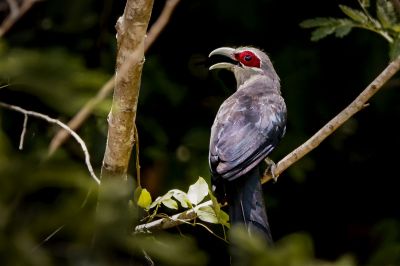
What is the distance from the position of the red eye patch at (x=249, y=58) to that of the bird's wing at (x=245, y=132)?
488 millimetres

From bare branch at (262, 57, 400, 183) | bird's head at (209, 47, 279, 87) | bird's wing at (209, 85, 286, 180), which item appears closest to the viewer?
bare branch at (262, 57, 400, 183)

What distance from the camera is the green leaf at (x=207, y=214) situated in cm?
366

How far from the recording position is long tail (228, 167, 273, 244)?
4.09 m

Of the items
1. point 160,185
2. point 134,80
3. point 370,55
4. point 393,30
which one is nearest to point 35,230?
point 134,80

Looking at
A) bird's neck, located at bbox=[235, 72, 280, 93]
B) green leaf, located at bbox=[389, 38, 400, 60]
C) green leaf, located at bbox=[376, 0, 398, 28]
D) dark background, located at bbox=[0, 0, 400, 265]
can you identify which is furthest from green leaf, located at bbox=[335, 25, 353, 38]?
dark background, located at bbox=[0, 0, 400, 265]

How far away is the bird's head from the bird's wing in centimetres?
46

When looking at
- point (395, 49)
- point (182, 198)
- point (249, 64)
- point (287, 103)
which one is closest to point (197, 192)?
point (182, 198)

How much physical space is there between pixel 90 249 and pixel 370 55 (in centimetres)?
489

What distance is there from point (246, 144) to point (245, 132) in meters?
0.16

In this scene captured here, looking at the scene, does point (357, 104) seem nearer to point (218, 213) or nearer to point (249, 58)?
point (218, 213)

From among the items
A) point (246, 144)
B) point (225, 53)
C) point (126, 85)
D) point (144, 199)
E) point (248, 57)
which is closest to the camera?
point (126, 85)

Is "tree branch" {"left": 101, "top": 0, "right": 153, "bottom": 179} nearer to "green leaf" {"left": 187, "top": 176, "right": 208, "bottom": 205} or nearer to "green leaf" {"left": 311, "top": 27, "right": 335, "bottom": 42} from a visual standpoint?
"green leaf" {"left": 187, "top": 176, "right": 208, "bottom": 205}

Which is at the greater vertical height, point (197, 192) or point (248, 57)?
point (248, 57)

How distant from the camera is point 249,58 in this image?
5887 mm
